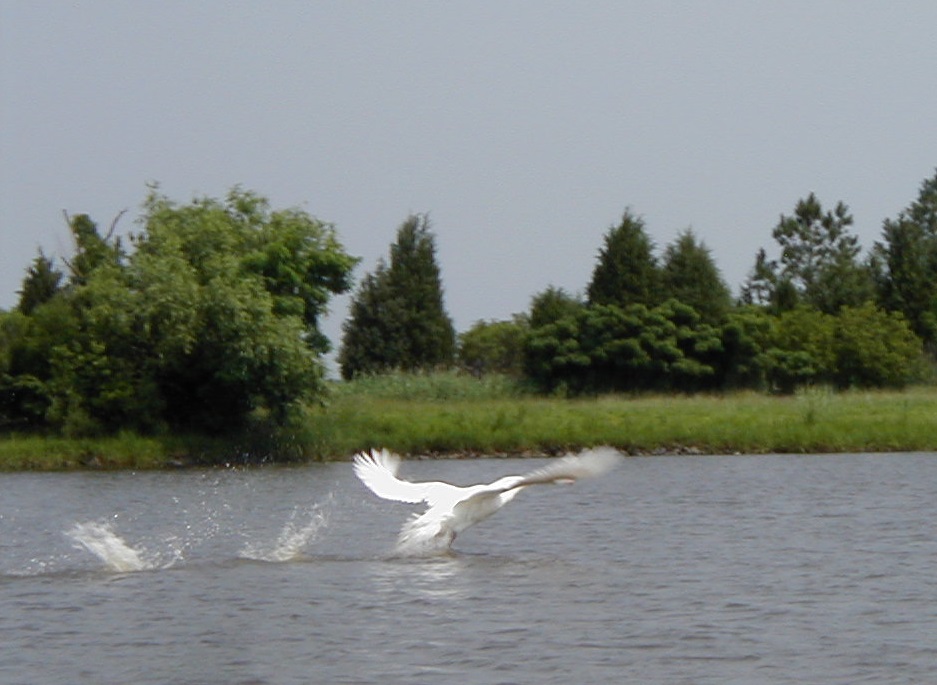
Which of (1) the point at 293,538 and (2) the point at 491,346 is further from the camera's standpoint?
(2) the point at 491,346

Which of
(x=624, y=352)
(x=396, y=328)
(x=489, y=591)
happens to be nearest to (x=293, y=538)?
(x=489, y=591)

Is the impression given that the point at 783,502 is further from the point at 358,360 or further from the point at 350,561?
the point at 358,360

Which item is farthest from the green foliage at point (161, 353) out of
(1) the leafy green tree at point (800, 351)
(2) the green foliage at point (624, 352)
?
(1) the leafy green tree at point (800, 351)

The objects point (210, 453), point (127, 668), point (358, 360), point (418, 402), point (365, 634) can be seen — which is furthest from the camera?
point (358, 360)

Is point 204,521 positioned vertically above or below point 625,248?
below

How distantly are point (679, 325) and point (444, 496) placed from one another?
3890 cm

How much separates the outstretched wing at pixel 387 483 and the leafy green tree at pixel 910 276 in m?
49.2

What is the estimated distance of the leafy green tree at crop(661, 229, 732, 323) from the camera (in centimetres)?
5672

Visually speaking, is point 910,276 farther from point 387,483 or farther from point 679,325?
point 387,483

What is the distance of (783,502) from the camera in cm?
2411

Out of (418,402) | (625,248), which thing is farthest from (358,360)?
(418,402)

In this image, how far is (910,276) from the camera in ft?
224

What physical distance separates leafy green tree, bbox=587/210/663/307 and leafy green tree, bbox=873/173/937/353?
42.4 feet

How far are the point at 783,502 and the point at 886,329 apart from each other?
35.3 metres
